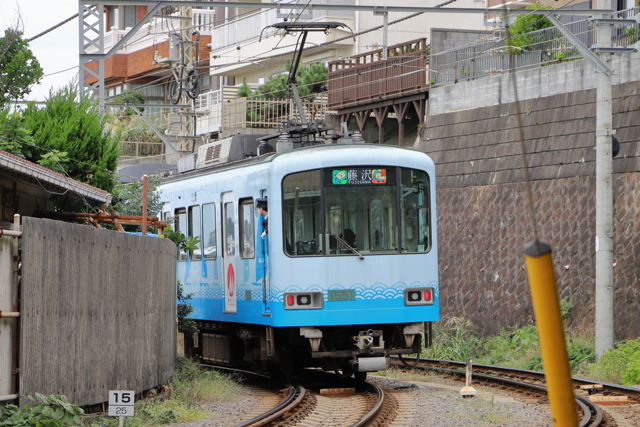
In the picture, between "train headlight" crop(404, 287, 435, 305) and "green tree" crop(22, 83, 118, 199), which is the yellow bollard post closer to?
"train headlight" crop(404, 287, 435, 305)

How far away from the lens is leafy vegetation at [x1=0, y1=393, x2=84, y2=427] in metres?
7.50

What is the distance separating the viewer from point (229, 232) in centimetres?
1424

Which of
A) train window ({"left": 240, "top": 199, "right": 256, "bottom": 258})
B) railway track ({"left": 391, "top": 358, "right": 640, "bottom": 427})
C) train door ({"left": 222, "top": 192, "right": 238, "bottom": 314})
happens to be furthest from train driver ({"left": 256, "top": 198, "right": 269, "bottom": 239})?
railway track ({"left": 391, "top": 358, "right": 640, "bottom": 427})

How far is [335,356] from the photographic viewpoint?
1237 centimetres

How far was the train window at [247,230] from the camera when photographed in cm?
1334

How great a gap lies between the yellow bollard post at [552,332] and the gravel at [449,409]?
25.3ft

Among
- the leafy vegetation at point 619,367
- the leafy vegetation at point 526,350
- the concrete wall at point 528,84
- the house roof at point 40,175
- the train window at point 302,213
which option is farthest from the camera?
the concrete wall at point 528,84

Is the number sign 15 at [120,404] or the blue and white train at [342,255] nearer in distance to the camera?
the number sign 15 at [120,404]

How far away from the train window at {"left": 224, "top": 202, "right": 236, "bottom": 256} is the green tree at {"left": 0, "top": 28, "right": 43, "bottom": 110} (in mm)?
10183

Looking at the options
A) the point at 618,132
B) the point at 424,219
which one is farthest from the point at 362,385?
the point at 618,132

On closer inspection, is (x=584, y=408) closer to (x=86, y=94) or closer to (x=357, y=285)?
(x=357, y=285)

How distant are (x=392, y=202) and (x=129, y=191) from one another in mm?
6242

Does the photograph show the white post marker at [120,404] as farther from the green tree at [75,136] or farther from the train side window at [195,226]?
the green tree at [75,136]

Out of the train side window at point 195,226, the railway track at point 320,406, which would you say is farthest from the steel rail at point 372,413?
the train side window at point 195,226
